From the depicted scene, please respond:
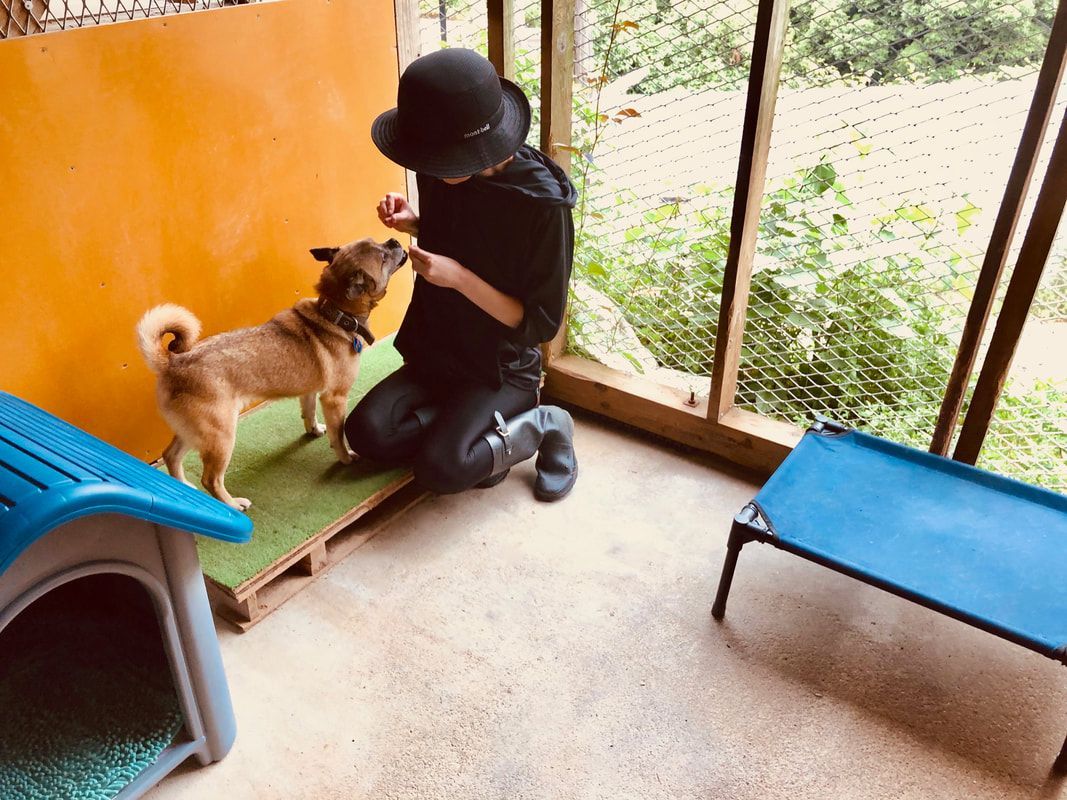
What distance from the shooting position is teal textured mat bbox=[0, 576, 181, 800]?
5.52ft

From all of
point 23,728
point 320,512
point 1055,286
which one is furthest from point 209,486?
point 1055,286

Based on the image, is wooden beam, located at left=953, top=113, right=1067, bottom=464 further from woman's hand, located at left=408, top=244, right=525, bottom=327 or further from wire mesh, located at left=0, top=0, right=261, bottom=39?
wire mesh, located at left=0, top=0, right=261, bottom=39

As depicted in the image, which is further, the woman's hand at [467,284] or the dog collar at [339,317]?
the dog collar at [339,317]

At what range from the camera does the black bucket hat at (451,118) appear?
198 centimetres

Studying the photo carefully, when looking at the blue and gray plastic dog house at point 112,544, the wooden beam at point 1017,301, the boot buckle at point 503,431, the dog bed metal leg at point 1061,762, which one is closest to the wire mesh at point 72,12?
the blue and gray plastic dog house at point 112,544

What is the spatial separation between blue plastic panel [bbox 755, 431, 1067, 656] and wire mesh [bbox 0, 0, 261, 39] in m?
2.29

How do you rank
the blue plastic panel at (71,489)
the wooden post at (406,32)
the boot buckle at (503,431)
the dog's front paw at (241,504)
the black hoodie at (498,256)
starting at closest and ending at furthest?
the blue plastic panel at (71,489) → the black hoodie at (498,256) → the dog's front paw at (241,504) → the boot buckle at (503,431) → the wooden post at (406,32)

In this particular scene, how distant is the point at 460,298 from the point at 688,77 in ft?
3.60

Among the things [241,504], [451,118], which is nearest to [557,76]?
[451,118]

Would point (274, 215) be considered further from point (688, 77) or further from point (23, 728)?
point (23, 728)

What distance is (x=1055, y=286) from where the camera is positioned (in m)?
2.40

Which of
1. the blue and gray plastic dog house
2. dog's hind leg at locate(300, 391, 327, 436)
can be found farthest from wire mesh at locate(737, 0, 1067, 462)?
the blue and gray plastic dog house

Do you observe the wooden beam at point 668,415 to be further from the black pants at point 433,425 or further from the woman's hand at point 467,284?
the woman's hand at point 467,284

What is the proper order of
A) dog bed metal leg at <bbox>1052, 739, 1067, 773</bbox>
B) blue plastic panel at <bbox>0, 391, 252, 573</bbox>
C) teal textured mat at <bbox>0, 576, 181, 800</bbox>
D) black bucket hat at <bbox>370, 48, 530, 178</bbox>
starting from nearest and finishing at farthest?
blue plastic panel at <bbox>0, 391, 252, 573</bbox>, teal textured mat at <bbox>0, 576, 181, 800</bbox>, dog bed metal leg at <bbox>1052, 739, 1067, 773</bbox>, black bucket hat at <bbox>370, 48, 530, 178</bbox>
